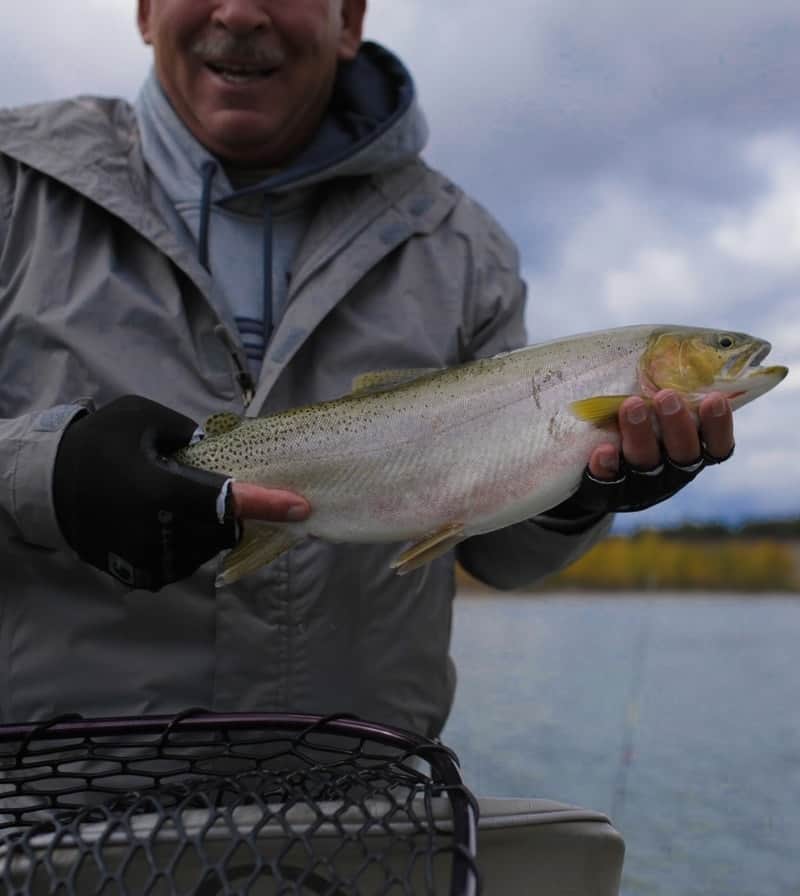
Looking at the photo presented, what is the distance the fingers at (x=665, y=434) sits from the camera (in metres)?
2.34

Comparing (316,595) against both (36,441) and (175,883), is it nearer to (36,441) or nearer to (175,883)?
(36,441)

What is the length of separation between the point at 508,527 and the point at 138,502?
1.33 meters

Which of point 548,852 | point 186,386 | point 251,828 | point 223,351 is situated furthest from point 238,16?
point 548,852

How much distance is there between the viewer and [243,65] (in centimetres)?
300

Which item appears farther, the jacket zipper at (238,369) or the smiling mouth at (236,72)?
the smiling mouth at (236,72)

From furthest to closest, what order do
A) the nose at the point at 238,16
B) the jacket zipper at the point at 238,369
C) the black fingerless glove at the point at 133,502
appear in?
the nose at the point at 238,16 < the jacket zipper at the point at 238,369 < the black fingerless glove at the point at 133,502

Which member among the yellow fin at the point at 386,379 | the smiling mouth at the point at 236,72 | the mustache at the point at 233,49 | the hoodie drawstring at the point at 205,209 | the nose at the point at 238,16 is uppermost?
the nose at the point at 238,16

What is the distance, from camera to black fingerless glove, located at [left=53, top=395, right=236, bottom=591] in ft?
7.00

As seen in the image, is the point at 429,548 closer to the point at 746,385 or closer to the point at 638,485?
the point at 638,485

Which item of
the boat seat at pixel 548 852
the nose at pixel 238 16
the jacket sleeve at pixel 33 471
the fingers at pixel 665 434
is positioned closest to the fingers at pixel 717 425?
the fingers at pixel 665 434

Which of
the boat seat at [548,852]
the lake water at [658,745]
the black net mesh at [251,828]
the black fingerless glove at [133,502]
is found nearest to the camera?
the black net mesh at [251,828]

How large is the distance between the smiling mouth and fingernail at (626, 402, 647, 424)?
151 centimetres

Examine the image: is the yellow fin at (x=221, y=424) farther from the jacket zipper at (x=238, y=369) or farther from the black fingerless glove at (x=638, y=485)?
the black fingerless glove at (x=638, y=485)

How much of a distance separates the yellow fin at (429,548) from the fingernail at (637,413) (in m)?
0.45
